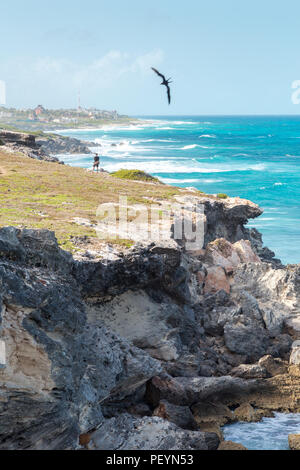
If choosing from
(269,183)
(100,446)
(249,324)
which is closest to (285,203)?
(269,183)

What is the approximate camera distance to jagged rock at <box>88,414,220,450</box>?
11461mm

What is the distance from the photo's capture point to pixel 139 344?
15.9m

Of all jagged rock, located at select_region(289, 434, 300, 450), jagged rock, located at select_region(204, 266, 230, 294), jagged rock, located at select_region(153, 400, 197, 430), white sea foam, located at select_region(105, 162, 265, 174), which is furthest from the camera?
white sea foam, located at select_region(105, 162, 265, 174)

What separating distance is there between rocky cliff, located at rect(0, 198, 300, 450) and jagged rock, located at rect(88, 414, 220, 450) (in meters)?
0.03

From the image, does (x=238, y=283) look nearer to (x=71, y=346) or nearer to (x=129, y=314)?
(x=129, y=314)

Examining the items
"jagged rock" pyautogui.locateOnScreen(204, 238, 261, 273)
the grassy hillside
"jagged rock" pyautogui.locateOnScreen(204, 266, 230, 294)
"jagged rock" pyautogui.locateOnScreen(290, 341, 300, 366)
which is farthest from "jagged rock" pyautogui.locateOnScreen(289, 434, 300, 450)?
"jagged rock" pyautogui.locateOnScreen(204, 238, 261, 273)

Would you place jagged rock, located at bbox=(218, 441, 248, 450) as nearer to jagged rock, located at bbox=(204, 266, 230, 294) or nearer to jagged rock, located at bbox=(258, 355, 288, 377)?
jagged rock, located at bbox=(258, 355, 288, 377)

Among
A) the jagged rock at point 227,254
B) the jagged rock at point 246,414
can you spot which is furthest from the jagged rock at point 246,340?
the jagged rock at point 227,254

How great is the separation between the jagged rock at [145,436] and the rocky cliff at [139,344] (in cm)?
3

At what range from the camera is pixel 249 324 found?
61.5 ft

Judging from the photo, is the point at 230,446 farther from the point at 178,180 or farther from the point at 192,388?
the point at 178,180

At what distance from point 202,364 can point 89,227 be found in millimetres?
6125

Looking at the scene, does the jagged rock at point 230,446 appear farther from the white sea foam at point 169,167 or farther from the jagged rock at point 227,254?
the white sea foam at point 169,167

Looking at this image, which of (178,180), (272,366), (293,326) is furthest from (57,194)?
(178,180)
